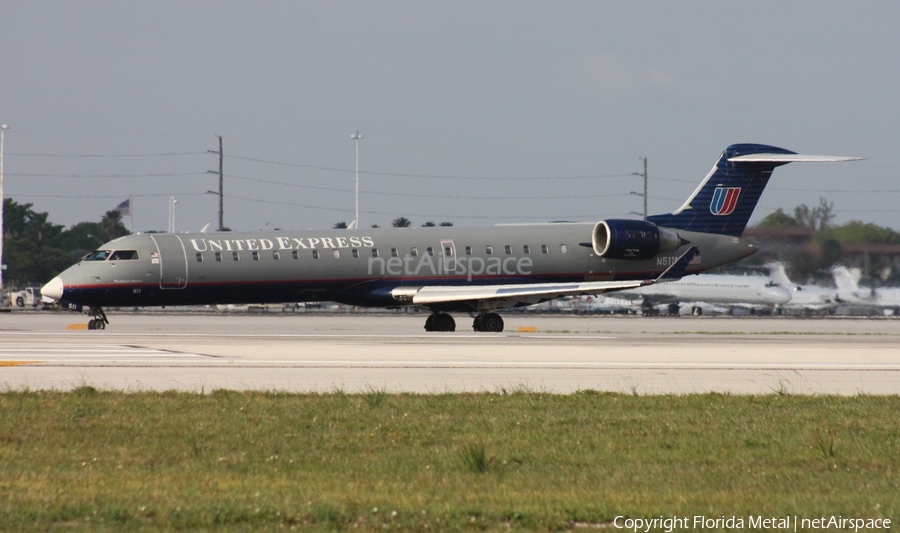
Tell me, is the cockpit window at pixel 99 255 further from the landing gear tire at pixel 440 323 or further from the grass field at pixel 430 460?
the grass field at pixel 430 460

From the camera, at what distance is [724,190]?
3819cm

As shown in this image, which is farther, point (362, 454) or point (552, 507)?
point (362, 454)

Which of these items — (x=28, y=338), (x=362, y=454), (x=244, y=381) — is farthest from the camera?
(x=28, y=338)

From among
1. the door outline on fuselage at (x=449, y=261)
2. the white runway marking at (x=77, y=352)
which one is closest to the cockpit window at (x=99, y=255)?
the white runway marking at (x=77, y=352)

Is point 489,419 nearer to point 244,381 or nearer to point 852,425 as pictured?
point 852,425

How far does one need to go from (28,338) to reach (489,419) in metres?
19.3

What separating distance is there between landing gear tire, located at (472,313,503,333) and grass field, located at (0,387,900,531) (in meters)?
19.8

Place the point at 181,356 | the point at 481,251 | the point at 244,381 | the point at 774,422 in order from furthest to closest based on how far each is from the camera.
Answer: the point at 481,251 < the point at 181,356 < the point at 244,381 < the point at 774,422

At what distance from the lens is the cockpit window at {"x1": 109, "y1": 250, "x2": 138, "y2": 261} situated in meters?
33.1

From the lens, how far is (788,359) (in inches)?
923

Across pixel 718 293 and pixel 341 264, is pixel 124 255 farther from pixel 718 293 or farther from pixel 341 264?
pixel 718 293

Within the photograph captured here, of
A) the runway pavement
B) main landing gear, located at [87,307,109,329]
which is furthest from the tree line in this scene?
the runway pavement

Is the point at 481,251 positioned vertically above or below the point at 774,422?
above

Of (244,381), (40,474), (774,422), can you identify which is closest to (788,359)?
(774,422)
